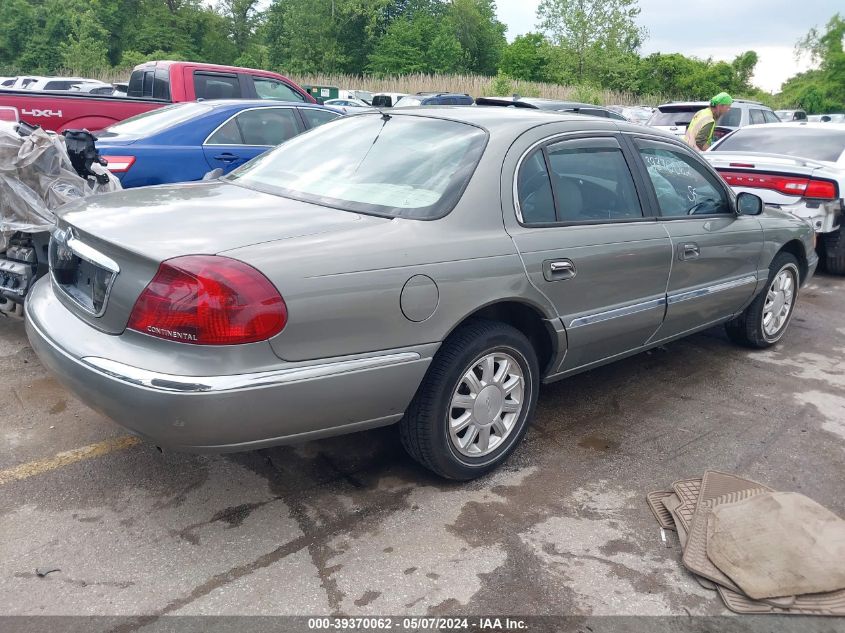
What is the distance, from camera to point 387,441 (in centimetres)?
349

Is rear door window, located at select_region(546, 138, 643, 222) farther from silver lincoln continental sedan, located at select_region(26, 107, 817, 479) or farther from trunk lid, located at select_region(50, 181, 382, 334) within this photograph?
trunk lid, located at select_region(50, 181, 382, 334)

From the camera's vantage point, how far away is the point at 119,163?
5.62 m

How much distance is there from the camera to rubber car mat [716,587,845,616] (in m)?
2.42

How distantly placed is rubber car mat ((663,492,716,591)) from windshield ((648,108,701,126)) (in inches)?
482

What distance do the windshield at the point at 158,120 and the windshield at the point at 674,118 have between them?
10267 millimetres

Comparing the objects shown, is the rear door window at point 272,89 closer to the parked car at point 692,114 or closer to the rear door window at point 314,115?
the rear door window at point 314,115

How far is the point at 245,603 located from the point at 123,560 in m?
0.53

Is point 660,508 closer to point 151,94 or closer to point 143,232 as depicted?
point 143,232

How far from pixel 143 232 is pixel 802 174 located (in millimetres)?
6576

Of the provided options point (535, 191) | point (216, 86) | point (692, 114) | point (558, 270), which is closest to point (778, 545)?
point (558, 270)

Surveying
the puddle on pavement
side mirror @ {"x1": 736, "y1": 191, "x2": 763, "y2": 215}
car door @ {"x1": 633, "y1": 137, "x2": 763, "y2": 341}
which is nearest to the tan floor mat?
the puddle on pavement

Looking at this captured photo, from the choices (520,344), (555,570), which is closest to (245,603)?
(555,570)

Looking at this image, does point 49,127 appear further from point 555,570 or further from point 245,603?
point 555,570

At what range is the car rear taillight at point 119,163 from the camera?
556 centimetres
